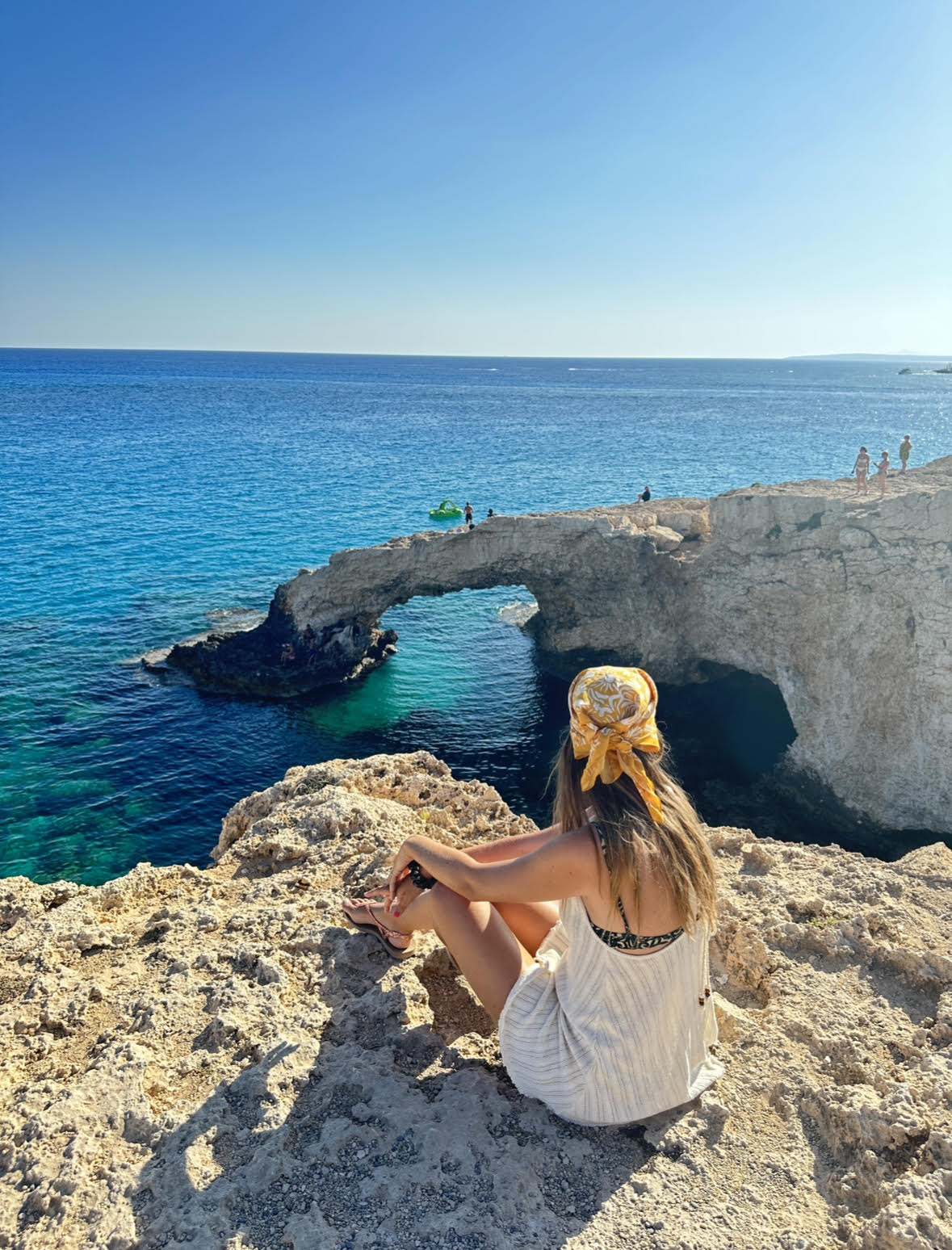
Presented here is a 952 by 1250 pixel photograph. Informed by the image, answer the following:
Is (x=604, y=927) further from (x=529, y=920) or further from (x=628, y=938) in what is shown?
(x=529, y=920)

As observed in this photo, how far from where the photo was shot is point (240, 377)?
611 feet

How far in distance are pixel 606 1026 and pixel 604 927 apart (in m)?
0.54

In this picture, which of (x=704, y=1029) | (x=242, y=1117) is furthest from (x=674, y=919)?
(x=242, y=1117)

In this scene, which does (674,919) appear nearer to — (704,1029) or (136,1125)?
(704,1029)

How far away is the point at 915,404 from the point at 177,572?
427 ft

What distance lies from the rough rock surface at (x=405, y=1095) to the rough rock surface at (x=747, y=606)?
11379 mm

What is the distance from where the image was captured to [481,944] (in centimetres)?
437

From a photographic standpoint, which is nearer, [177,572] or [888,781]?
[888,781]


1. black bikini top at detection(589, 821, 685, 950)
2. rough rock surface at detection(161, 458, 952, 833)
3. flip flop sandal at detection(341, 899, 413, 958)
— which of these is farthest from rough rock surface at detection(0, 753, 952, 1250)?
rough rock surface at detection(161, 458, 952, 833)

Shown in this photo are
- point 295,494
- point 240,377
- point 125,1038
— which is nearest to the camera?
point 125,1038

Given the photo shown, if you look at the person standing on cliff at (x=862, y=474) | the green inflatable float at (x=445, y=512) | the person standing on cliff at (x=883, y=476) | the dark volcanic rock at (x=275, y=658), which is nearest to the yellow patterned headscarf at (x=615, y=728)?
the person standing on cliff at (x=883, y=476)

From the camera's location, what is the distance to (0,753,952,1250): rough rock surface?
3732 millimetres

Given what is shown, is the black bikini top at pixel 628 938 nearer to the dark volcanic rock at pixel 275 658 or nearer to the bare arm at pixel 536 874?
the bare arm at pixel 536 874

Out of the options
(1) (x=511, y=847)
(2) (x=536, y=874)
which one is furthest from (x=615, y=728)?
(1) (x=511, y=847)
